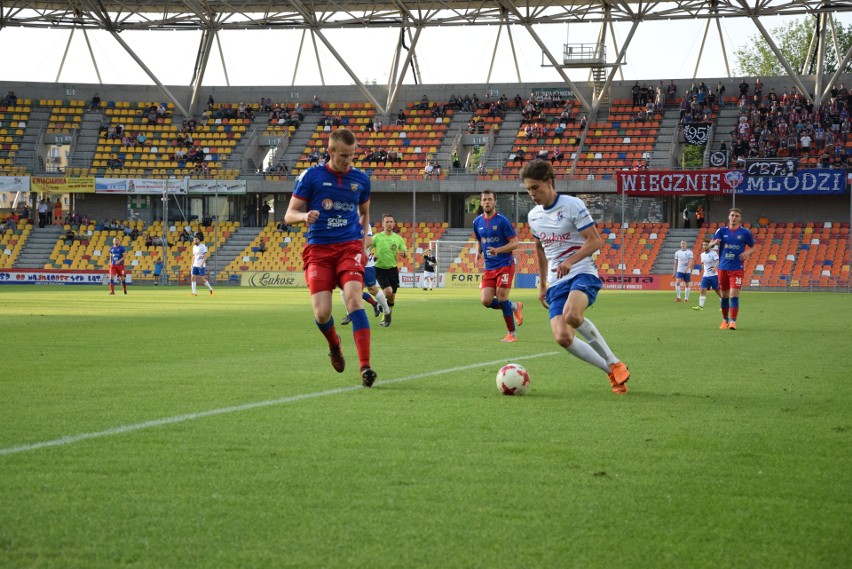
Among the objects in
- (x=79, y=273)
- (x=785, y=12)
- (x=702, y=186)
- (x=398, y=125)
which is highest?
(x=785, y=12)

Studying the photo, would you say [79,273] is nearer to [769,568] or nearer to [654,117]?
[654,117]

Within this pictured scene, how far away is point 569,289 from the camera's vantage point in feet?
31.4

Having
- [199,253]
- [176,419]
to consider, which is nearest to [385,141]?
[199,253]

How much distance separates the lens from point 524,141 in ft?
197

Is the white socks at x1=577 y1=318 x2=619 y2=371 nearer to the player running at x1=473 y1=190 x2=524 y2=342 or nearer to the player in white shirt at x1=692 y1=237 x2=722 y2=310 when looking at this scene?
the player running at x1=473 y1=190 x2=524 y2=342

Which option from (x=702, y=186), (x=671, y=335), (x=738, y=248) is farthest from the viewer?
(x=702, y=186)

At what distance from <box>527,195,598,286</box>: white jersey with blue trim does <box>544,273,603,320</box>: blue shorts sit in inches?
1.8

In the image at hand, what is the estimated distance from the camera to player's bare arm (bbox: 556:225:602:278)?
9343 millimetres

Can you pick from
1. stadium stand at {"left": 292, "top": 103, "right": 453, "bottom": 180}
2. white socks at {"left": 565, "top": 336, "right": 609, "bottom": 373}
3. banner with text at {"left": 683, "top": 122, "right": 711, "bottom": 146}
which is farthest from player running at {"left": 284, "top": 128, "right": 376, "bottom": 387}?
banner with text at {"left": 683, "top": 122, "right": 711, "bottom": 146}

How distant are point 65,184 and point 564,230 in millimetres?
54170

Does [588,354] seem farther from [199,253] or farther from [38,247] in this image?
[38,247]

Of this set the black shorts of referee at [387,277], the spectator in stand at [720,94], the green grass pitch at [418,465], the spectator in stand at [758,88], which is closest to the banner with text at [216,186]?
the spectator in stand at [720,94]

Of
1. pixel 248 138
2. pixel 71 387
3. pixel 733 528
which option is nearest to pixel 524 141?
pixel 248 138

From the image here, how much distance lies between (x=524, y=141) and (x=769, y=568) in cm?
5710
